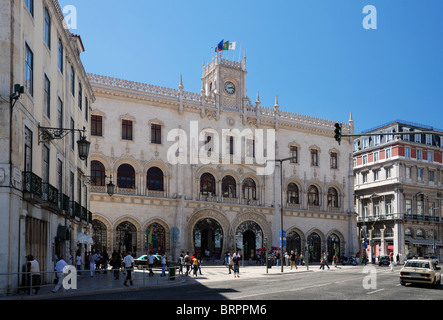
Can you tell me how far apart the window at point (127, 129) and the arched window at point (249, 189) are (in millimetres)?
12908

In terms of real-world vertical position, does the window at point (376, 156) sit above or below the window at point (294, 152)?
above

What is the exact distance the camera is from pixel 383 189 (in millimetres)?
70562

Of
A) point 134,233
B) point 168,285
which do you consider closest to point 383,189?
point 134,233

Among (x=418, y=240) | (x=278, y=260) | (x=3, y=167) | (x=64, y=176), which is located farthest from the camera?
(x=418, y=240)

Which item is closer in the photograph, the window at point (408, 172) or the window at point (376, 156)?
the window at point (408, 172)

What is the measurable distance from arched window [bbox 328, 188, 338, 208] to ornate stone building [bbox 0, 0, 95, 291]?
34625 mm

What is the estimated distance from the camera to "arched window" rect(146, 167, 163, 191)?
4874 cm

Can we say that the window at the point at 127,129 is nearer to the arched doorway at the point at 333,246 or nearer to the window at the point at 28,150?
the arched doorway at the point at 333,246

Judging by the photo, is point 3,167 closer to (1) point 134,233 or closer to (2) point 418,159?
(1) point 134,233

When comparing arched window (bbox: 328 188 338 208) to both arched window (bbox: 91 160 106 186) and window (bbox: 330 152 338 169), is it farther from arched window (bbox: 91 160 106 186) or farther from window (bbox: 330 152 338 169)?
arched window (bbox: 91 160 106 186)

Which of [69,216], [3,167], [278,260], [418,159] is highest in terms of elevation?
[418,159]

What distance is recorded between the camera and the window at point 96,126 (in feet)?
153

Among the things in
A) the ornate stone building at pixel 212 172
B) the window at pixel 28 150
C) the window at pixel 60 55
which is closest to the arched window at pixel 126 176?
the ornate stone building at pixel 212 172
